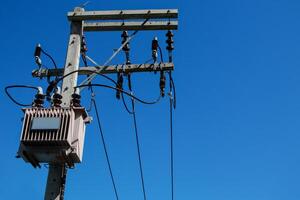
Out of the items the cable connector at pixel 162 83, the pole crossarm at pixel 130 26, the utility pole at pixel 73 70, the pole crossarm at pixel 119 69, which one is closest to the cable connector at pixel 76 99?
the utility pole at pixel 73 70

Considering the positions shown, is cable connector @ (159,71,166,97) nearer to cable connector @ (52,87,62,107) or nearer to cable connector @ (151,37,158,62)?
cable connector @ (151,37,158,62)

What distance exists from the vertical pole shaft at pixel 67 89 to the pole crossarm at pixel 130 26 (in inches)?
11.7

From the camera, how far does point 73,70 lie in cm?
649

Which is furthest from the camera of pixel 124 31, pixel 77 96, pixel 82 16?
pixel 124 31

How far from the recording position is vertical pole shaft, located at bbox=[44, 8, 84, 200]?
18.3 ft

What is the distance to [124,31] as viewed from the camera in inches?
303

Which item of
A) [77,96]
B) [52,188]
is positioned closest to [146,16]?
[77,96]

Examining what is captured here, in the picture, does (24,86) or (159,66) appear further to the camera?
(159,66)

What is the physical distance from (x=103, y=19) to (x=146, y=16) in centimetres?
62

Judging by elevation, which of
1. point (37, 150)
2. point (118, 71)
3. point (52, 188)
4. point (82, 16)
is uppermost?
point (82, 16)

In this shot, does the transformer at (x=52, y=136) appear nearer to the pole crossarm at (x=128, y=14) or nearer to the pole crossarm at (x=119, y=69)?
the pole crossarm at (x=119, y=69)

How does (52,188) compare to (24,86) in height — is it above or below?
below

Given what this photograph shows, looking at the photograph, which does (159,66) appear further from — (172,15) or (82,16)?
(82,16)

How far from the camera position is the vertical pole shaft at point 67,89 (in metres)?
5.57
